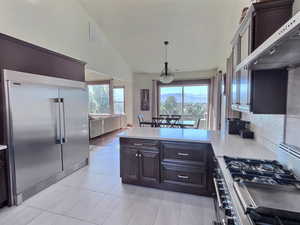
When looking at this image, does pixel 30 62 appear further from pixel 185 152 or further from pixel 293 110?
pixel 293 110

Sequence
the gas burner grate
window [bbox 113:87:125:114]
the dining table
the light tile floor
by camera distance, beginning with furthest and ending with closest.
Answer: window [bbox 113:87:125:114] < the dining table < the light tile floor < the gas burner grate

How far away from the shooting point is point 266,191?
1.04 meters

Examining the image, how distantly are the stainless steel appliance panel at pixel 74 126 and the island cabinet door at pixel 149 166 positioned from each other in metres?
1.50

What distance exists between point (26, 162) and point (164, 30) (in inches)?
180

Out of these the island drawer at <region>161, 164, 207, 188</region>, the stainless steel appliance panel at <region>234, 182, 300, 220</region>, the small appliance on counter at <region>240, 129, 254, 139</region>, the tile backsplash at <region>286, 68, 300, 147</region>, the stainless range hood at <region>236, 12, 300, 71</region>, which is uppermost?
the stainless range hood at <region>236, 12, 300, 71</region>

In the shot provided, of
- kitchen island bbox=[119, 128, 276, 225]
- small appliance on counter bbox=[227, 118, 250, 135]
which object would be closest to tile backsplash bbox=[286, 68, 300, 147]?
kitchen island bbox=[119, 128, 276, 225]

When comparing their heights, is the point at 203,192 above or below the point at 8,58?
below

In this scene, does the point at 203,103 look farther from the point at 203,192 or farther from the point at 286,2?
the point at 286,2

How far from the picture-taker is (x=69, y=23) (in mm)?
3740

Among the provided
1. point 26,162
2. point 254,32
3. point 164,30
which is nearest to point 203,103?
point 164,30

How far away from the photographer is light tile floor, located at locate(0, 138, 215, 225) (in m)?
2.03

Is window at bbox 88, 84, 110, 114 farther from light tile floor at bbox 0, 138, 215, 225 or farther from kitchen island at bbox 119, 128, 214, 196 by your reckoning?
kitchen island at bbox 119, 128, 214, 196

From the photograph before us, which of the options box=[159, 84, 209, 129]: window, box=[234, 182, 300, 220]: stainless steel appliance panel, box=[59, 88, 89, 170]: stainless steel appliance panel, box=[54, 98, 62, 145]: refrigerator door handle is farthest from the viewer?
box=[159, 84, 209, 129]: window

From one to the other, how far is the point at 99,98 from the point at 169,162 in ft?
22.7
